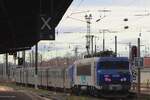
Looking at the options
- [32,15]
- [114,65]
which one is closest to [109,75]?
[114,65]

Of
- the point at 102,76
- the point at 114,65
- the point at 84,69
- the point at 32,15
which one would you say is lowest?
the point at 102,76

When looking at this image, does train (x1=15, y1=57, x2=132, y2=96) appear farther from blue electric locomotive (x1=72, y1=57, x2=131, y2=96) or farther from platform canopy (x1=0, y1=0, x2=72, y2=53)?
platform canopy (x1=0, y1=0, x2=72, y2=53)

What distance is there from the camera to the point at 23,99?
4178 cm

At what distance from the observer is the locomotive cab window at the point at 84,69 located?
43319 mm

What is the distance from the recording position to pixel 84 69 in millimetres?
45531

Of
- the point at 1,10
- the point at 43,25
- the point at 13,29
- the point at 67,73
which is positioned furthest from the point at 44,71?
the point at 43,25

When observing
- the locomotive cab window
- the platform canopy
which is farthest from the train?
the platform canopy

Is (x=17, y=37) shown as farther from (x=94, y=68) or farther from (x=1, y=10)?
(x=1, y=10)

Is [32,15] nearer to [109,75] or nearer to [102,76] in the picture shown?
[102,76]

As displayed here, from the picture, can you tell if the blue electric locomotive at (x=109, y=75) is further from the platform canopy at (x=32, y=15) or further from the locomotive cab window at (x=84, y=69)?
the platform canopy at (x=32, y=15)

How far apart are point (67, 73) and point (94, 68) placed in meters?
16.9

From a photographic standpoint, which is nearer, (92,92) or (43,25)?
(43,25)

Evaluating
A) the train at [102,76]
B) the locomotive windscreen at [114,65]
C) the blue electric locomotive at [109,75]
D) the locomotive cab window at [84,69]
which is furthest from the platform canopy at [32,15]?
the locomotive windscreen at [114,65]

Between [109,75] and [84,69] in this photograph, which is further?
[84,69]
